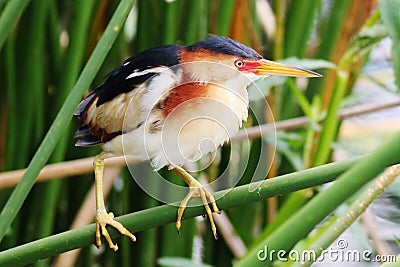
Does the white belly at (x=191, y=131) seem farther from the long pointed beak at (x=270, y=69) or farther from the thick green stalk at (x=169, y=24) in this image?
the thick green stalk at (x=169, y=24)

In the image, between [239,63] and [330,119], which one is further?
[330,119]

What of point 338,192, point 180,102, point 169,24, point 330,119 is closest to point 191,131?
point 180,102

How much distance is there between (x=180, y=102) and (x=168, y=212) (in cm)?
7

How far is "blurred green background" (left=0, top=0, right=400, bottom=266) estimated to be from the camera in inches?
33.6

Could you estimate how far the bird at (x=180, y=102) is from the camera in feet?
1.45

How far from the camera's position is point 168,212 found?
17.9 inches

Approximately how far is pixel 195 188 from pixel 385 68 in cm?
120

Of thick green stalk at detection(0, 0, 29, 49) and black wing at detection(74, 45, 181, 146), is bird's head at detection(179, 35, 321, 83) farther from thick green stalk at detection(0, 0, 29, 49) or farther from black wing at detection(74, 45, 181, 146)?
thick green stalk at detection(0, 0, 29, 49)

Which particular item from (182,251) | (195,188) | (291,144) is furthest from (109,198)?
(195,188)

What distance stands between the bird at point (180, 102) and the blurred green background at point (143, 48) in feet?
0.83

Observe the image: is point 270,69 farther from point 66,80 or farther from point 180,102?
point 66,80

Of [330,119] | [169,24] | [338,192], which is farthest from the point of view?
[330,119]

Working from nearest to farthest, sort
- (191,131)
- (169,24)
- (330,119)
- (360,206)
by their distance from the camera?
(191,131), (360,206), (169,24), (330,119)

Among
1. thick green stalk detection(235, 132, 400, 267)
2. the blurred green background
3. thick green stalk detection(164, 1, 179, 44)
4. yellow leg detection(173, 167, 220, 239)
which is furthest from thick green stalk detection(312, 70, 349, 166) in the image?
thick green stalk detection(235, 132, 400, 267)
